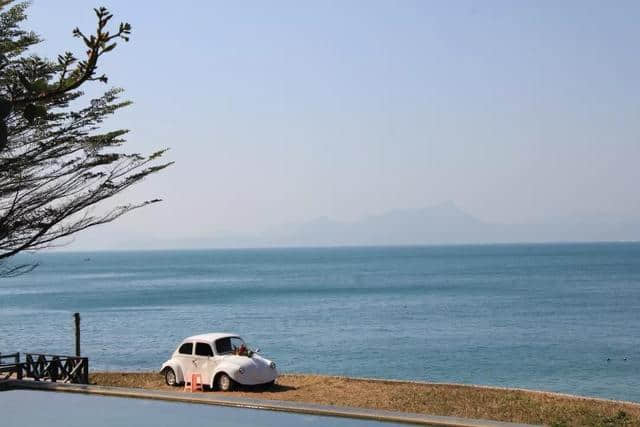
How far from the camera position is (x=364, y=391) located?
833 inches

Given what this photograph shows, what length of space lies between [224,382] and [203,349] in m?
1.33

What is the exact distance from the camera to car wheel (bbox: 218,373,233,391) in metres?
20.9

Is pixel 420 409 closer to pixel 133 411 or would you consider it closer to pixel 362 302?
pixel 133 411

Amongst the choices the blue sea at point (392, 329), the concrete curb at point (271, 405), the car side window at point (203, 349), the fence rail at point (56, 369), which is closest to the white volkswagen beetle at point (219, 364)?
the car side window at point (203, 349)

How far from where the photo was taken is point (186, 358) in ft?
71.9

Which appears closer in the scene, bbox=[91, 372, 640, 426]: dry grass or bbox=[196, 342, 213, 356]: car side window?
bbox=[91, 372, 640, 426]: dry grass

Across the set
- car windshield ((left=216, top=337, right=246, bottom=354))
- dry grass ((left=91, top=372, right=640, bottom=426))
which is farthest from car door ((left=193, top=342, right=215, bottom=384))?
dry grass ((left=91, top=372, right=640, bottom=426))

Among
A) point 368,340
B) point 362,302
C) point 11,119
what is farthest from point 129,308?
point 11,119

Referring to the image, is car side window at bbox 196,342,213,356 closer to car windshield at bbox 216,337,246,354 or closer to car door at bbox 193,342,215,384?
car door at bbox 193,342,215,384

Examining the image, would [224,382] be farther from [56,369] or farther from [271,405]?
[271,405]

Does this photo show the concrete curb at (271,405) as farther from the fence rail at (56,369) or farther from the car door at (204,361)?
the car door at (204,361)

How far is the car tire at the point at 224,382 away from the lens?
20891 millimetres

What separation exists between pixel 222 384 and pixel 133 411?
18.3ft

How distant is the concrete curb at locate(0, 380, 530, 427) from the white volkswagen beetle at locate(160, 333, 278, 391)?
12.5 feet
